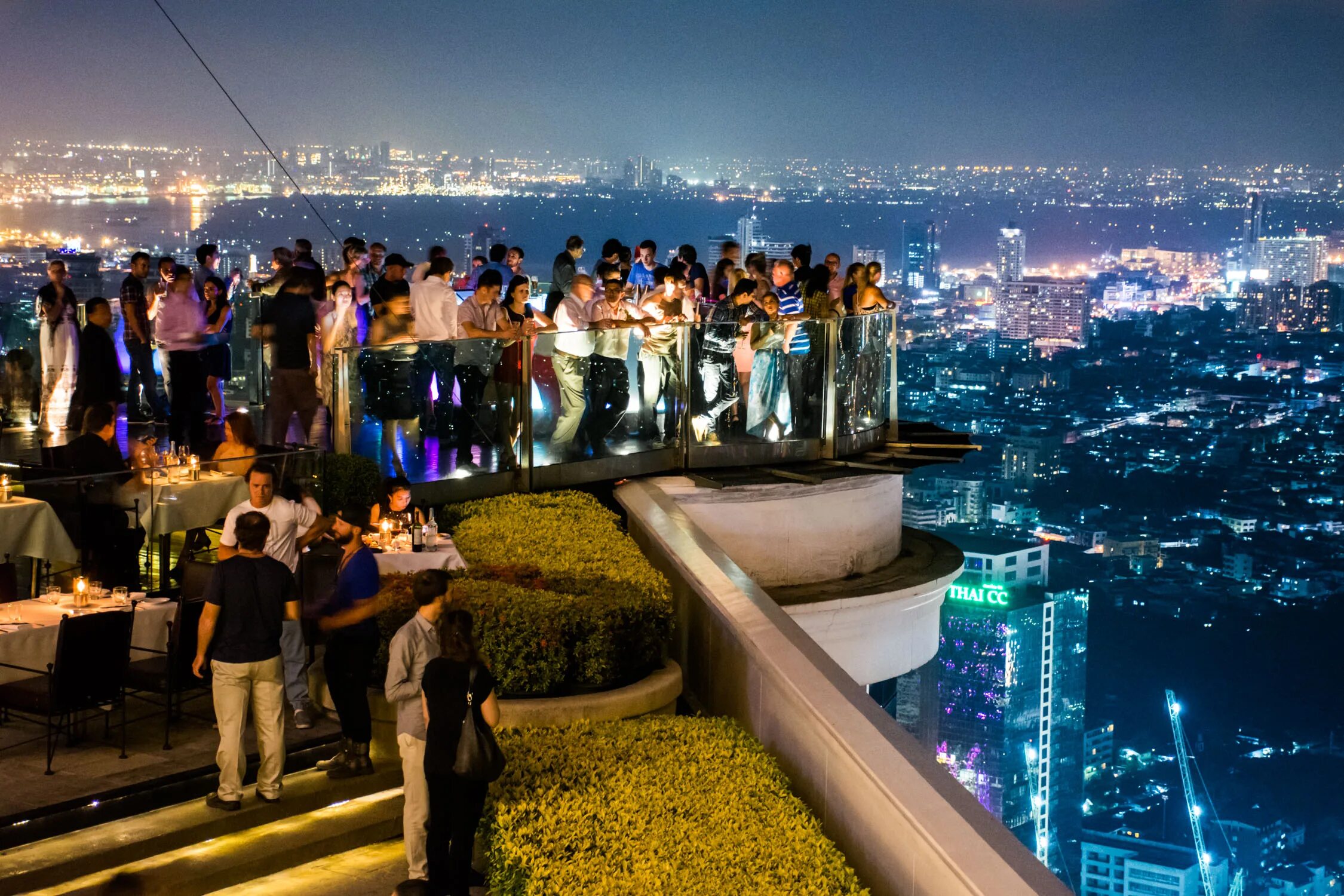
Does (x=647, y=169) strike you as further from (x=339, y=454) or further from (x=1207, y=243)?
(x=1207, y=243)

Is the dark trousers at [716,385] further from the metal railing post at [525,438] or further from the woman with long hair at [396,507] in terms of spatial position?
the woman with long hair at [396,507]

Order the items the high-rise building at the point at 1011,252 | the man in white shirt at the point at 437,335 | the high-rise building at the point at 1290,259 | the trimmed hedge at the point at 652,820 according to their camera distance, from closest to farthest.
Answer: the trimmed hedge at the point at 652,820, the man in white shirt at the point at 437,335, the high-rise building at the point at 1290,259, the high-rise building at the point at 1011,252

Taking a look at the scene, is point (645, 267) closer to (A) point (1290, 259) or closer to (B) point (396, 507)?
(B) point (396, 507)

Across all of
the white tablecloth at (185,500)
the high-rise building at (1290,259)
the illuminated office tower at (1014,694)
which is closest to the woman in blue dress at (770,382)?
the white tablecloth at (185,500)

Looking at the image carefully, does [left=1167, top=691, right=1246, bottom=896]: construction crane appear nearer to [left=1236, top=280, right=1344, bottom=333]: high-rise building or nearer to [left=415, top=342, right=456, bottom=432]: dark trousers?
[left=1236, top=280, right=1344, bottom=333]: high-rise building

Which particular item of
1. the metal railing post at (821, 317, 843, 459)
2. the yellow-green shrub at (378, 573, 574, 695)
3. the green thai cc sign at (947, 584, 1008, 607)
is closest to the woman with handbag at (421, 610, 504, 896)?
the yellow-green shrub at (378, 573, 574, 695)

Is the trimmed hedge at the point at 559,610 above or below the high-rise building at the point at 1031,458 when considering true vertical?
above
